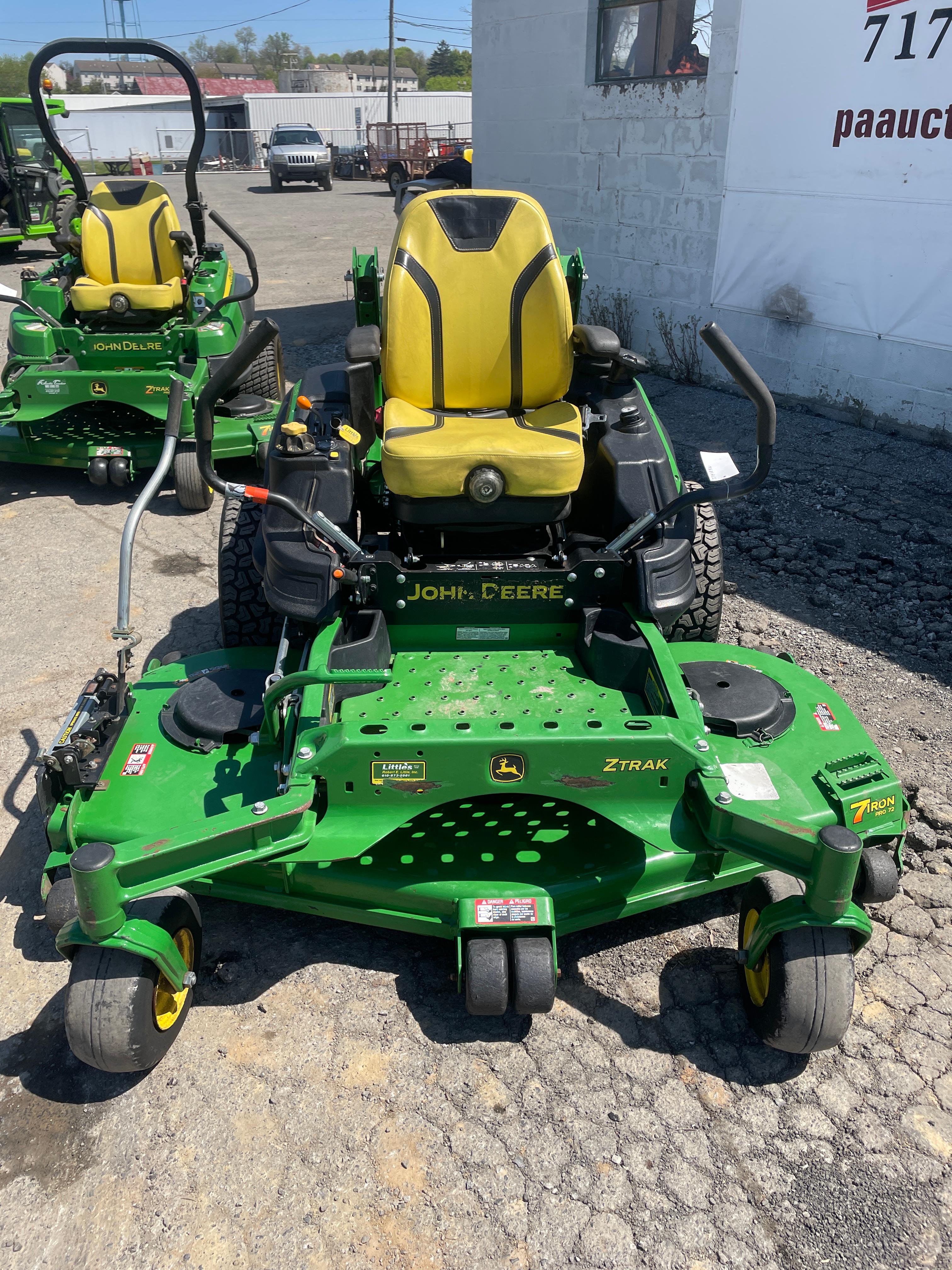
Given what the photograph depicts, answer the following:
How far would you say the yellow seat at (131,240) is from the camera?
259 inches

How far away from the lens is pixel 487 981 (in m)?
2.38

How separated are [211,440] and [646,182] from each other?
6.38 meters

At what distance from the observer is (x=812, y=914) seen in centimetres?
228

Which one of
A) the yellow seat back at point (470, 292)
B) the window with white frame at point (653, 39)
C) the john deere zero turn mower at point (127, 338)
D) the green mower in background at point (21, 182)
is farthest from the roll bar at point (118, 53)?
the green mower in background at point (21, 182)

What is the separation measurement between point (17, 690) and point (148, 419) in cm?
290

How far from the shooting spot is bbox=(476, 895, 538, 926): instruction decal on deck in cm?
246

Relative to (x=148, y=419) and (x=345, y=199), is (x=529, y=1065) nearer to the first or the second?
(x=148, y=419)

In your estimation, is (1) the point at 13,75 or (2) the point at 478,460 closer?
(2) the point at 478,460

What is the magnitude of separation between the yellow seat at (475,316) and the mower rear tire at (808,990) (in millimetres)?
1980

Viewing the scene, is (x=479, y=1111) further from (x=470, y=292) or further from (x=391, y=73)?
(x=391, y=73)

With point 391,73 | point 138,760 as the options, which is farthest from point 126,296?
point 391,73

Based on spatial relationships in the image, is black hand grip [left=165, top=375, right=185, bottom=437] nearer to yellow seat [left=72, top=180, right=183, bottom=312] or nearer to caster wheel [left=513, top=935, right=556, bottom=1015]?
caster wheel [left=513, top=935, right=556, bottom=1015]

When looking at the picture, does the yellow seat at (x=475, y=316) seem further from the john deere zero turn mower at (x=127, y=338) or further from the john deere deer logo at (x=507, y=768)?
the john deere zero turn mower at (x=127, y=338)

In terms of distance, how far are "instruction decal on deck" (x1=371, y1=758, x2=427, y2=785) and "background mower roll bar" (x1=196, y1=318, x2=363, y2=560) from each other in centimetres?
93
